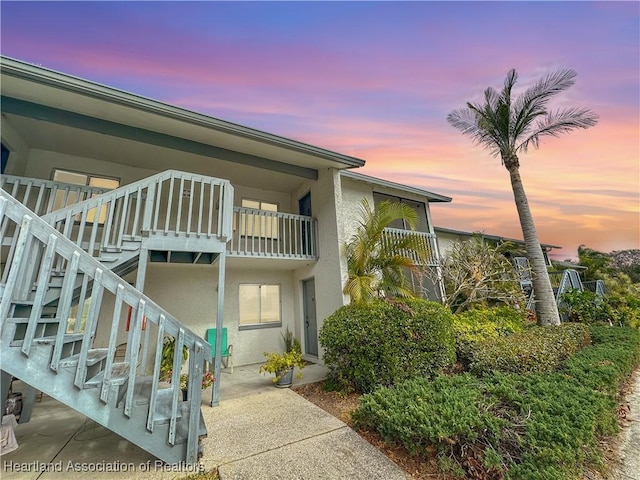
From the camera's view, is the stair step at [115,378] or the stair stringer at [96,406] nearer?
the stair stringer at [96,406]

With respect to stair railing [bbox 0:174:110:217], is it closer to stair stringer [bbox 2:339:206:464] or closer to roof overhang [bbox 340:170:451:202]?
stair stringer [bbox 2:339:206:464]

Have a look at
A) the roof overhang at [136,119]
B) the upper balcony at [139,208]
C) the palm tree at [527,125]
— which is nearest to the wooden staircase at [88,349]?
the upper balcony at [139,208]

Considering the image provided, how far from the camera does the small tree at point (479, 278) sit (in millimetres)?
8305

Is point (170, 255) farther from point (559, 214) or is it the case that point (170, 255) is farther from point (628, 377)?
point (559, 214)

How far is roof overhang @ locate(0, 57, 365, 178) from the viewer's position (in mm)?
4513

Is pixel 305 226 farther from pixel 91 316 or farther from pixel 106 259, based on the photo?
pixel 91 316

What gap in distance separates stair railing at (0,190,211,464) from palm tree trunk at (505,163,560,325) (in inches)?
398

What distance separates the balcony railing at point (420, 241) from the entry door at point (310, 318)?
3089mm

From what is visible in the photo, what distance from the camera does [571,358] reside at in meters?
5.64

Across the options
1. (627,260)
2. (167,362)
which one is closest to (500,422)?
(167,362)

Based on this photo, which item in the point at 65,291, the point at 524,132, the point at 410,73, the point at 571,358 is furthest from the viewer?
the point at 524,132

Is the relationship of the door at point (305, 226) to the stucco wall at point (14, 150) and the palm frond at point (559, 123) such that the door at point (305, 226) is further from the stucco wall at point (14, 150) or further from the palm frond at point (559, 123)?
the palm frond at point (559, 123)

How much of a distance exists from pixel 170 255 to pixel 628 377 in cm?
1108

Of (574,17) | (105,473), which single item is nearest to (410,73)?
(574,17)
